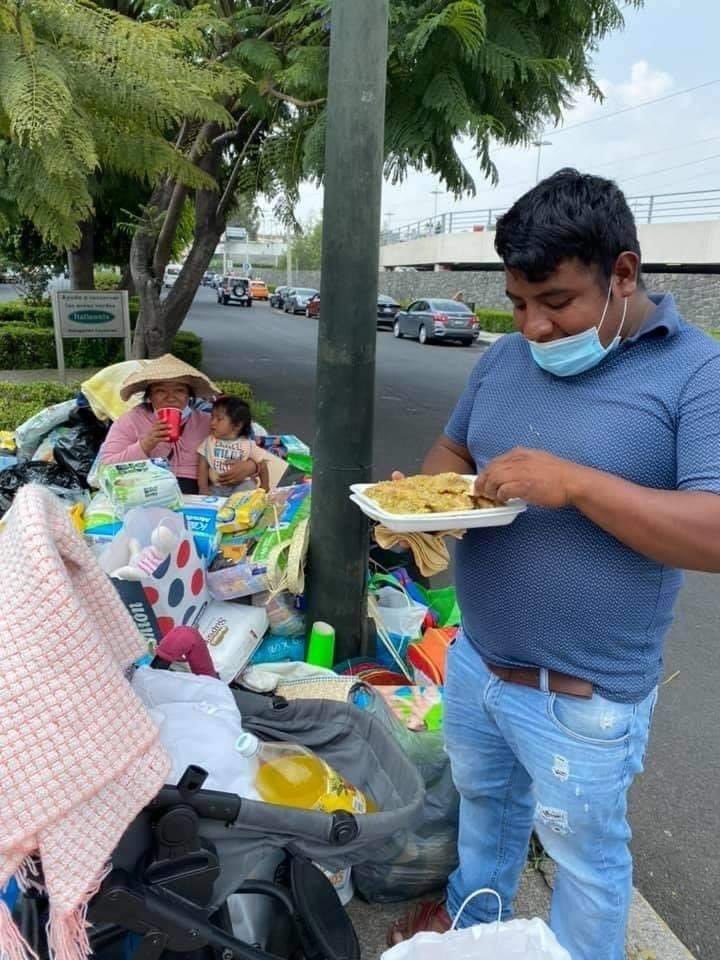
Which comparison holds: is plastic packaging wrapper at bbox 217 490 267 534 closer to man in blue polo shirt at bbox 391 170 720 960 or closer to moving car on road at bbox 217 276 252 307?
man in blue polo shirt at bbox 391 170 720 960

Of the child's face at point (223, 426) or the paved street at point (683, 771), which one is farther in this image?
the child's face at point (223, 426)

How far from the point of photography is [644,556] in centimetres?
142

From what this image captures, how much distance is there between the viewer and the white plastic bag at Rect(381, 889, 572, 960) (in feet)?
5.03

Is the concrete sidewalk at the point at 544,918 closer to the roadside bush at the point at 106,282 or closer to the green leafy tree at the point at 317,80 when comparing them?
the green leafy tree at the point at 317,80

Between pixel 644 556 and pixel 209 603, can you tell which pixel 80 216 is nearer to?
pixel 209 603

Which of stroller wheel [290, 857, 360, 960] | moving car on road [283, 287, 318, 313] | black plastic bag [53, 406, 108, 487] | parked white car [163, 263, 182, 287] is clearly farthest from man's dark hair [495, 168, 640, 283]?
moving car on road [283, 287, 318, 313]

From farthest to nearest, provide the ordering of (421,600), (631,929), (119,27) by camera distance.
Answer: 1. (421,600)
2. (119,27)
3. (631,929)

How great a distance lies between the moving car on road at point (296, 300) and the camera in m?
35.1

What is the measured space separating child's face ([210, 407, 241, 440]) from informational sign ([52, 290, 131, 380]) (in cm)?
510

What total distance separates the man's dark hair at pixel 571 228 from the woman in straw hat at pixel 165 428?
2.79 m

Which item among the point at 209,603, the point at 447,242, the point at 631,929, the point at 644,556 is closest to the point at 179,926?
the point at 644,556

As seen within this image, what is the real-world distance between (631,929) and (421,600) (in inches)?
62.5

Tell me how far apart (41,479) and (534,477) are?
367cm

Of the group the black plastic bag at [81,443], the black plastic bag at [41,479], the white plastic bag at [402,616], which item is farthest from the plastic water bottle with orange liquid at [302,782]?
the black plastic bag at [81,443]
